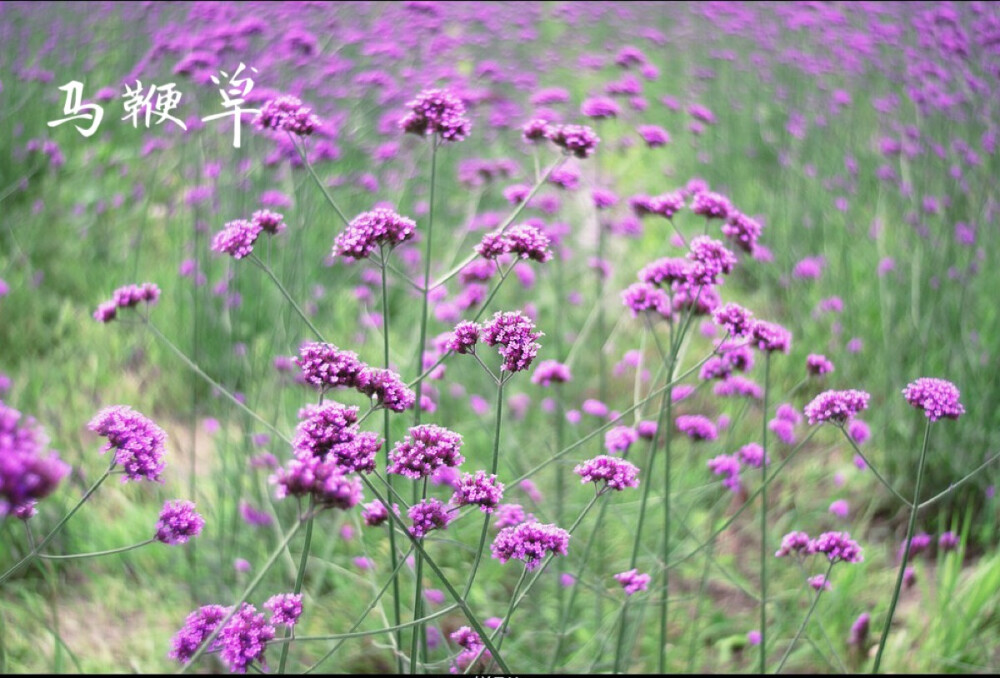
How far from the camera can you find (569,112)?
6.05 meters

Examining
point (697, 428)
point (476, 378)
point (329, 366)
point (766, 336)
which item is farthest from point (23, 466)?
point (476, 378)

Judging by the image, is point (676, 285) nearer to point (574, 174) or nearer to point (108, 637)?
point (574, 174)

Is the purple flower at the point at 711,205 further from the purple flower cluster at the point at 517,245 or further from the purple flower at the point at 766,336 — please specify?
the purple flower cluster at the point at 517,245

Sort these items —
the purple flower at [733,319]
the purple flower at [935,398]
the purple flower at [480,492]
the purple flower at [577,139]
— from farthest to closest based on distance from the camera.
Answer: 1. the purple flower at [577,139]
2. the purple flower at [733,319]
3. the purple flower at [935,398]
4. the purple flower at [480,492]

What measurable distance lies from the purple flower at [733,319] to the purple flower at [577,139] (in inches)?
17.4

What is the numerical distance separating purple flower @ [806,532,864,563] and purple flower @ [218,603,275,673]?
3.57ft

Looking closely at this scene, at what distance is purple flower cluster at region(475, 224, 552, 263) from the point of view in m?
1.45

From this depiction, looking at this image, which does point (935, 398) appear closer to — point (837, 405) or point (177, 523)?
point (837, 405)

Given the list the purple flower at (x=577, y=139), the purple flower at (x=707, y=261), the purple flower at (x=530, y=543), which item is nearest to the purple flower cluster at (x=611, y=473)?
the purple flower at (x=530, y=543)

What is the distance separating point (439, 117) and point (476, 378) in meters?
1.84

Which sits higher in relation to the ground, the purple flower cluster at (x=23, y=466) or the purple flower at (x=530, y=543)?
the purple flower cluster at (x=23, y=466)

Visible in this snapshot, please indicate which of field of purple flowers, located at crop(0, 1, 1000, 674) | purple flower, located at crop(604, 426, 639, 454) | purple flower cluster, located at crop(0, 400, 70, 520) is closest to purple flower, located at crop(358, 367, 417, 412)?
field of purple flowers, located at crop(0, 1, 1000, 674)

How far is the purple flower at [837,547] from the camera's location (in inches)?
64.1

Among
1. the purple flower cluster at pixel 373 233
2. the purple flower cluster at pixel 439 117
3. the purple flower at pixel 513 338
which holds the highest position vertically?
the purple flower cluster at pixel 439 117
